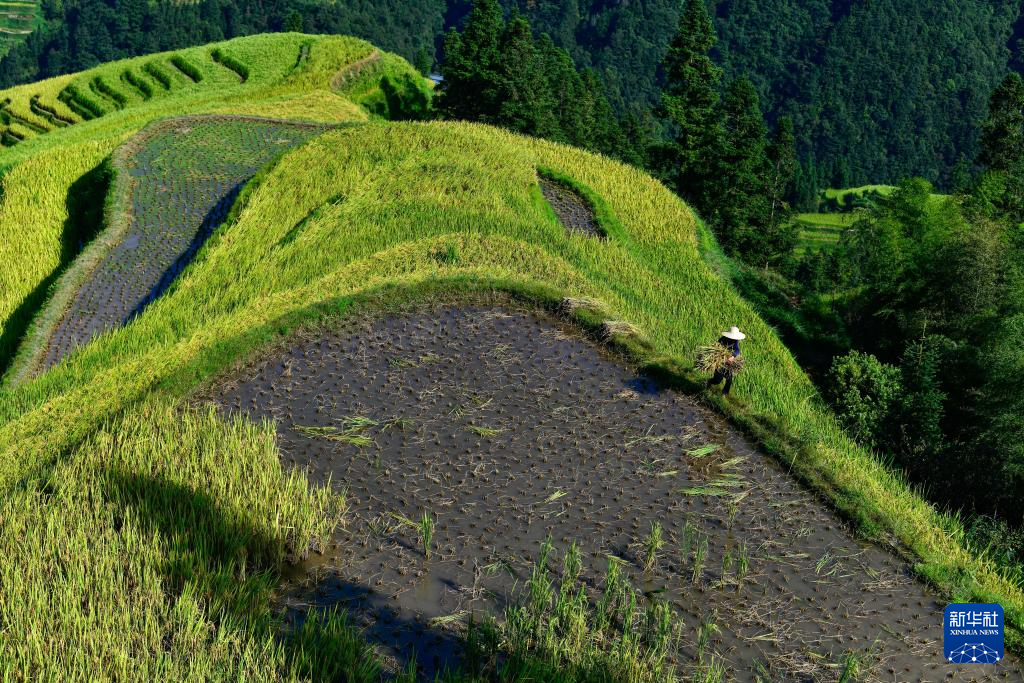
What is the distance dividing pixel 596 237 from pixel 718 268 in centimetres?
434

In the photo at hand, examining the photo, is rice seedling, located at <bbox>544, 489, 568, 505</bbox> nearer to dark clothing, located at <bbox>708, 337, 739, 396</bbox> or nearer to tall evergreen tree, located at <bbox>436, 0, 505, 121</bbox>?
dark clothing, located at <bbox>708, 337, 739, 396</bbox>

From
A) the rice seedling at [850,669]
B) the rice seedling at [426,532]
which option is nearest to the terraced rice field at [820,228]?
the rice seedling at [850,669]

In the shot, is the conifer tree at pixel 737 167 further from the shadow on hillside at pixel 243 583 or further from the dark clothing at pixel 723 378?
the shadow on hillside at pixel 243 583

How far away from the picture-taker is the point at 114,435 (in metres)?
9.81

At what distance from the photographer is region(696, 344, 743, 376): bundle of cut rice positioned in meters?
11.5

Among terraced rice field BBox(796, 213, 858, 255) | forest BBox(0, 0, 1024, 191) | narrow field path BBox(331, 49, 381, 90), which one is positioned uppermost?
narrow field path BBox(331, 49, 381, 90)

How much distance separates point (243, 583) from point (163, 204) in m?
17.7

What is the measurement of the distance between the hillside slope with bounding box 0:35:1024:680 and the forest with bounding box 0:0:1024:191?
323 feet

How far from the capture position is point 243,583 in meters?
7.57

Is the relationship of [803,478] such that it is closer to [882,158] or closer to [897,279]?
[897,279]

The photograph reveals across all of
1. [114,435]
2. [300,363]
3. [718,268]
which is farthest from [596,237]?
[114,435]

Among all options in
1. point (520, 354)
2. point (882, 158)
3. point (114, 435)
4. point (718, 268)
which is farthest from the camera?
point (882, 158)

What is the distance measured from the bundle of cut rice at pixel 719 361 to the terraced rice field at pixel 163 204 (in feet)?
38.3

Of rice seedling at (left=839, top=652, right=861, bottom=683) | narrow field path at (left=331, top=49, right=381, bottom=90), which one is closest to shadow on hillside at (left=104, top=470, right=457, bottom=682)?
rice seedling at (left=839, top=652, right=861, bottom=683)
